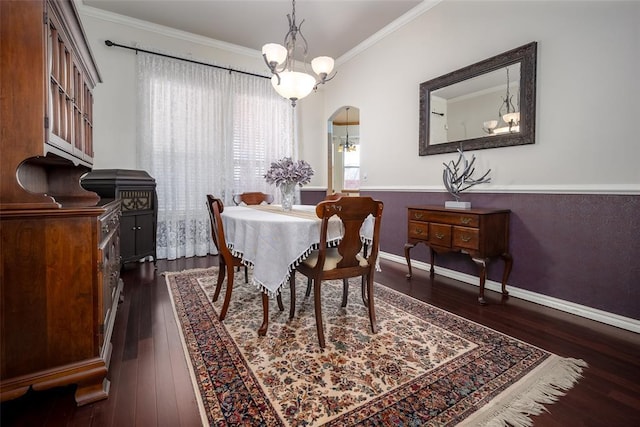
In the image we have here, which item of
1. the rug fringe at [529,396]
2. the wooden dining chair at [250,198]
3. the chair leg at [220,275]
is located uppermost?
the wooden dining chair at [250,198]

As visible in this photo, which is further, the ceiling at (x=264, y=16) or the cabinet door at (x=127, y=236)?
the ceiling at (x=264, y=16)

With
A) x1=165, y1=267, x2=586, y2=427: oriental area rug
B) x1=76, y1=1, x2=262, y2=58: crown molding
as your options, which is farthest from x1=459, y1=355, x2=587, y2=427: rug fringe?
x1=76, y1=1, x2=262, y2=58: crown molding

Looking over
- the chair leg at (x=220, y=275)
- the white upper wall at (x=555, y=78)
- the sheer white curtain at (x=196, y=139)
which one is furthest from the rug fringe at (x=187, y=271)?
the white upper wall at (x=555, y=78)

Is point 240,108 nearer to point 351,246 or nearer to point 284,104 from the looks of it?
point 284,104

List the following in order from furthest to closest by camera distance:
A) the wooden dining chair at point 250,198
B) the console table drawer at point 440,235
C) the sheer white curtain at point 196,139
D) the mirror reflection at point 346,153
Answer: the mirror reflection at point 346,153 → the sheer white curtain at point 196,139 → the wooden dining chair at point 250,198 → the console table drawer at point 440,235

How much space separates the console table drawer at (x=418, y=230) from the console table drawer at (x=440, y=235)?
6cm

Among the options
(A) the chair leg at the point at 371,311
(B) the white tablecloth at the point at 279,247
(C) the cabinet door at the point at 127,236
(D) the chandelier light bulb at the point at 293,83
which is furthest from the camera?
(C) the cabinet door at the point at 127,236

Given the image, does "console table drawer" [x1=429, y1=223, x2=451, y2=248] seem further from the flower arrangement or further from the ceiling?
the ceiling

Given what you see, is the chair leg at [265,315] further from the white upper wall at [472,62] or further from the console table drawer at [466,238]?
the white upper wall at [472,62]

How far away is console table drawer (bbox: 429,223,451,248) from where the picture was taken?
2746mm

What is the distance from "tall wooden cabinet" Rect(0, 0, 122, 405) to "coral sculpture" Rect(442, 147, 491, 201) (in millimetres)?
2923

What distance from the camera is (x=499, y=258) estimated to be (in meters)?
2.78

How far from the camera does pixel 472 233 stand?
8.31 feet

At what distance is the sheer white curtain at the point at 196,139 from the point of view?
3875 millimetres
